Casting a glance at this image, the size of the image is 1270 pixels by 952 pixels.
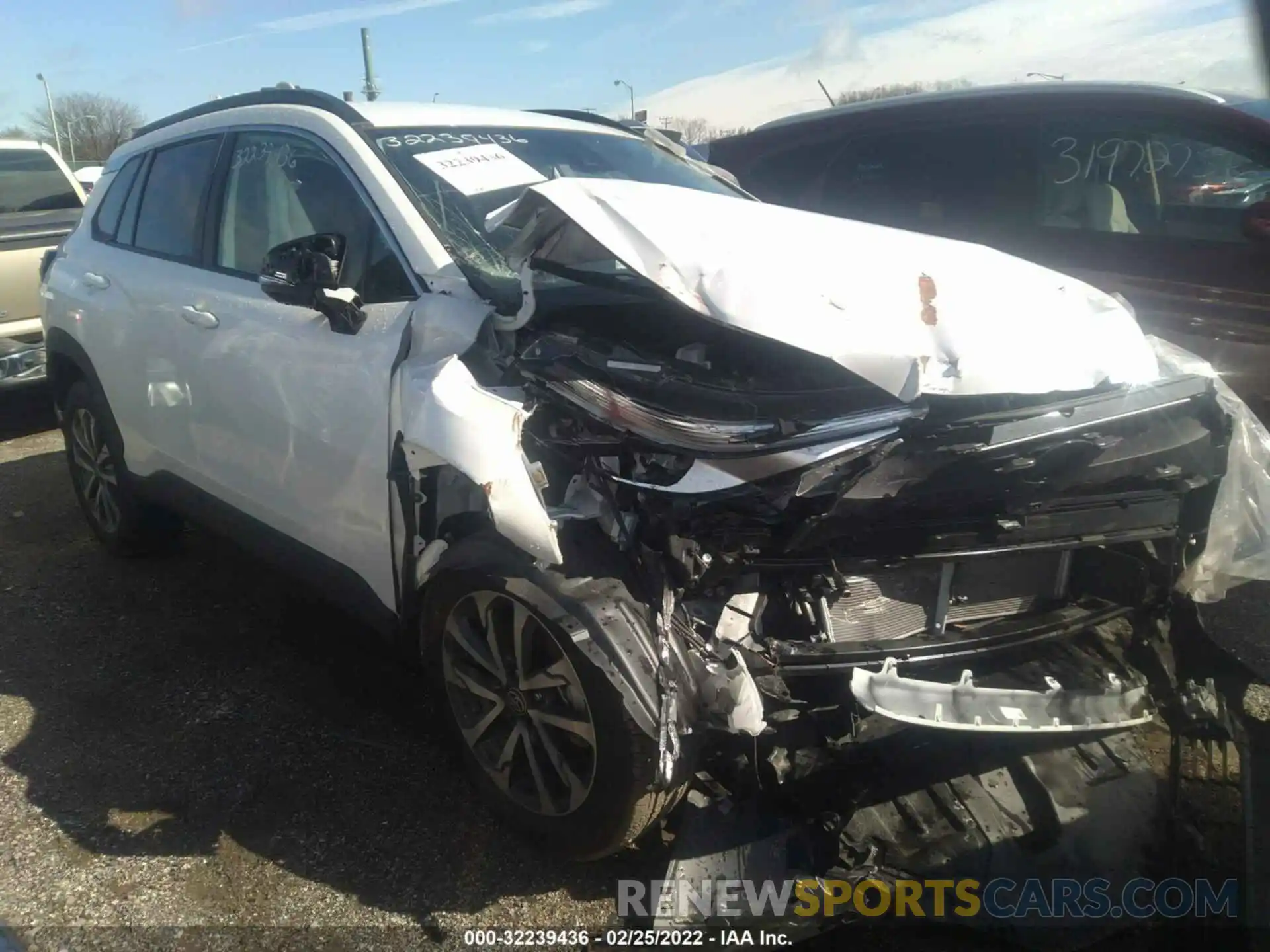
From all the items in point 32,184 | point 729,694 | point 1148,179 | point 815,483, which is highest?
point 1148,179

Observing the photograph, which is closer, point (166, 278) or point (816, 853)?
point (816, 853)

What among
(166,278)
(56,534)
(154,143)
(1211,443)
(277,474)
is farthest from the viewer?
(56,534)

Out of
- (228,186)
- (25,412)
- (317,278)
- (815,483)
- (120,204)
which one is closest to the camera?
(815,483)

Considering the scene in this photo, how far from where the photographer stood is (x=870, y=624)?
249 centimetres

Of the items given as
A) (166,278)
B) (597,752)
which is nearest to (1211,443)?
(597,752)

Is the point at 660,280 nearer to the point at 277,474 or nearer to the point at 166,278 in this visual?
the point at 277,474

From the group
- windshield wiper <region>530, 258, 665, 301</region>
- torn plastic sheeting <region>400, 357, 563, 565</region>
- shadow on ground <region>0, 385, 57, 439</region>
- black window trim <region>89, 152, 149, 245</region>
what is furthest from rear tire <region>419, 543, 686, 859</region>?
shadow on ground <region>0, 385, 57, 439</region>

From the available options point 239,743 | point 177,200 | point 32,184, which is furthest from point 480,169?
point 32,184

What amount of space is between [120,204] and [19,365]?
3385mm

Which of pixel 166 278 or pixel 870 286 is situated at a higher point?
pixel 870 286

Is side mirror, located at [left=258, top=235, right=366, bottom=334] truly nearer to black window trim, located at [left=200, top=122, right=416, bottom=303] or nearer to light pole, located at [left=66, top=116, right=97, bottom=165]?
black window trim, located at [left=200, top=122, right=416, bottom=303]

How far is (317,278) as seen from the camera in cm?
282

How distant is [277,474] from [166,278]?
112 centimetres

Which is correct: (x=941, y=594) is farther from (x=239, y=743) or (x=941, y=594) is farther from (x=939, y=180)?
(x=939, y=180)
